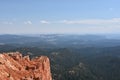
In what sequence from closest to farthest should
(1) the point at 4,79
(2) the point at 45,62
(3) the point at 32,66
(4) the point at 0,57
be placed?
(1) the point at 4,79, (4) the point at 0,57, (3) the point at 32,66, (2) the point at 45,62

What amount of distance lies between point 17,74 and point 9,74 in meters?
3.25

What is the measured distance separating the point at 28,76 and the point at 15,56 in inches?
523

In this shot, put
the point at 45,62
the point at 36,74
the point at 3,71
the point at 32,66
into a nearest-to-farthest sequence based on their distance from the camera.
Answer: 1. the point at 3,71
2. the point at 36,74
3. the point at 32,66
4. the point at 45,62

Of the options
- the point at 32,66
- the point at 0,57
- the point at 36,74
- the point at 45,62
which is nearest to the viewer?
the point at 0,57

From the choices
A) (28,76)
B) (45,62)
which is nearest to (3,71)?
(28,76)

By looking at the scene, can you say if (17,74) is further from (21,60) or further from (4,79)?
(21,60)

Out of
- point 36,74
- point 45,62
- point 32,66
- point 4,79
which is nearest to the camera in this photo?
point 4,79

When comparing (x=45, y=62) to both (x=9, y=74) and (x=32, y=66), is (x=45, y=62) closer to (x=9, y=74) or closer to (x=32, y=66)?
(x=32, y=66)

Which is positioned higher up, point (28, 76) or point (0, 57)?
point (0, 57)

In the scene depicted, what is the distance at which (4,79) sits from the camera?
→ 56.0m

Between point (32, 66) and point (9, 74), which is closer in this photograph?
point (9, 74)

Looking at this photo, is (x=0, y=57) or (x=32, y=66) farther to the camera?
(x=32, y=66)

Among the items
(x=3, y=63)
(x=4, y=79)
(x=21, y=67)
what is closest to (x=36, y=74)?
(x=21, y=67)

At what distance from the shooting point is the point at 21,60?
76.0 meters
